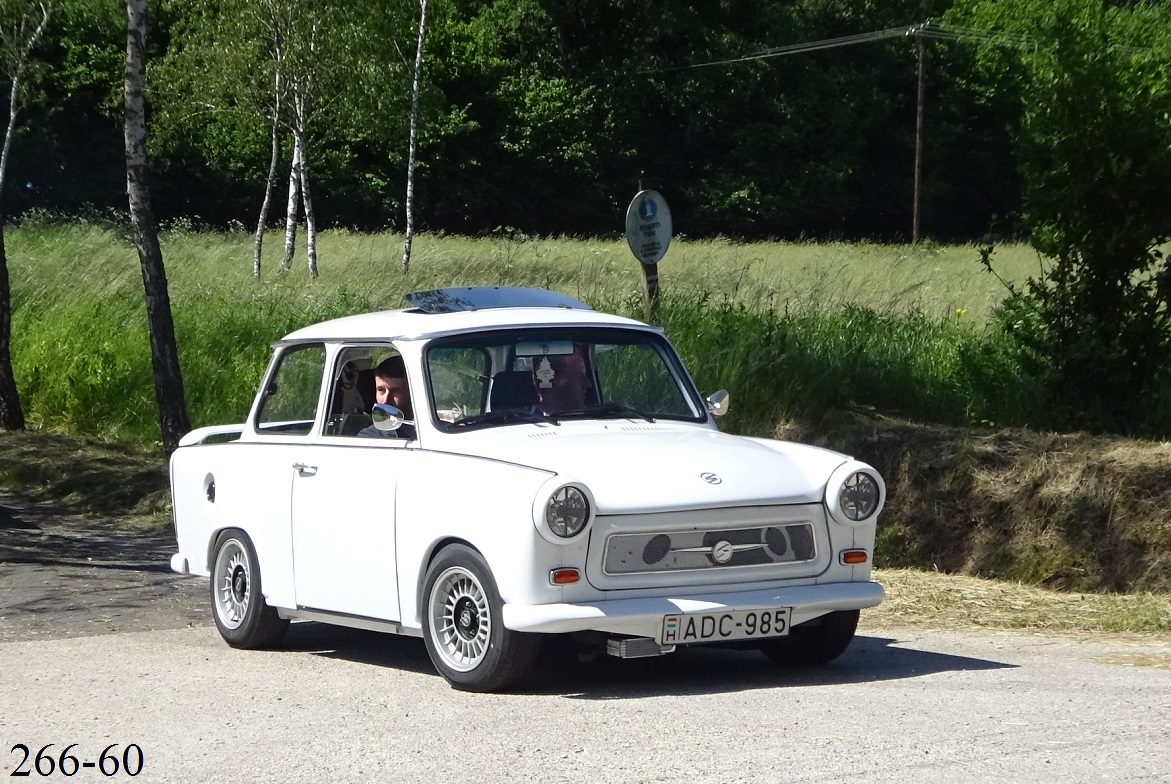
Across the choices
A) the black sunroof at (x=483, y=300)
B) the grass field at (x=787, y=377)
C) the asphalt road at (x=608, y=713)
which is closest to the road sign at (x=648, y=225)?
the grass field at (x=787, y=377)

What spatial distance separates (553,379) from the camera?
820cm

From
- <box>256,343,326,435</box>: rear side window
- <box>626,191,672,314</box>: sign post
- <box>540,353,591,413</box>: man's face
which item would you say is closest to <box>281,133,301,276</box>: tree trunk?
<box>626,191,672,314</box>: sign post

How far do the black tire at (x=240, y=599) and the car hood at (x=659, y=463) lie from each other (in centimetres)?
182

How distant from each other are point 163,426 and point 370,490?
8.90 metres

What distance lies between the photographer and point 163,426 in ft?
52.6

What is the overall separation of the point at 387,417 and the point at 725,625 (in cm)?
202

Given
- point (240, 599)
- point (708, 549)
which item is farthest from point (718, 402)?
point (240, 599)

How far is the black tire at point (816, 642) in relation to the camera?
761 centimetres

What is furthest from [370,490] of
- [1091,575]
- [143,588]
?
[1091,575]

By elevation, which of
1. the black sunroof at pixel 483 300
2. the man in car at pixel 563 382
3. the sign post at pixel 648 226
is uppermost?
the sign post at pixel 648 226

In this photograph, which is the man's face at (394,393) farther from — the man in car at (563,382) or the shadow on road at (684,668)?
the shadow on road at (684,668)

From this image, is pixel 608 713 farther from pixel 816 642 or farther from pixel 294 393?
pixel 294 393

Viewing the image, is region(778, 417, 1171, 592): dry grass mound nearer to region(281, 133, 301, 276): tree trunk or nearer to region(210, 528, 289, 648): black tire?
region(210, 528, 289, 648): black tire

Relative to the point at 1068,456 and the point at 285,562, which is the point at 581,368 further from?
the point at 1068,456
